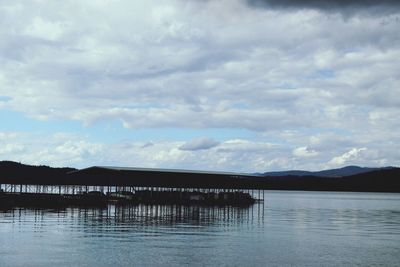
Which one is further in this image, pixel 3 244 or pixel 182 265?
pixel 3 244

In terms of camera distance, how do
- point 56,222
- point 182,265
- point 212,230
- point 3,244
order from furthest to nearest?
point 56,222 < point 212,230 < point 3,244 < point 182,265

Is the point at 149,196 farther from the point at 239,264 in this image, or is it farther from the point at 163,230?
the point at 239,264

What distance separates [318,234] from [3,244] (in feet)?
109

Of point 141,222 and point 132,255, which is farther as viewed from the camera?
point 141,222

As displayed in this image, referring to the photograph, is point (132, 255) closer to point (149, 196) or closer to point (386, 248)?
point (386, 248)

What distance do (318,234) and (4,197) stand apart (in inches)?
2553

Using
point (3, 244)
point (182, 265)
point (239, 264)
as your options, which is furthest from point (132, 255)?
point (3, 244)

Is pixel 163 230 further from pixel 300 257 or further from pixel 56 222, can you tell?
pixel 300 257

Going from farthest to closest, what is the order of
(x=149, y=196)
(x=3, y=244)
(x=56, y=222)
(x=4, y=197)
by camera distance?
(x=149, y=196) < (x=4, y=197) < (x=56, y=222) < (x=3, y=244)

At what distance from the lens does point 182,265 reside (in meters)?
38.9

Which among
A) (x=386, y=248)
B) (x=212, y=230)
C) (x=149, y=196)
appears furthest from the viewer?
(x=149, y=196)

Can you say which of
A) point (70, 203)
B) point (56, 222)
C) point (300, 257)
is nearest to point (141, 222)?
point (56, 222)

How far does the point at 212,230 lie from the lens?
63.4 meters

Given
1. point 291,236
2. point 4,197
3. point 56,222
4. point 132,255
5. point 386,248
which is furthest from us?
point 4,197
